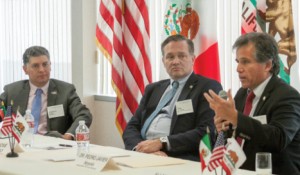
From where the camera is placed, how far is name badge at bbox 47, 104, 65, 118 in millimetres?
4883

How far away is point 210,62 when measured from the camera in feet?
16.1

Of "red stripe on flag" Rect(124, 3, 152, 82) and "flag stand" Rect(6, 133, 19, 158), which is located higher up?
"red stripe on flag" Rect(124, 3, 152, 82)

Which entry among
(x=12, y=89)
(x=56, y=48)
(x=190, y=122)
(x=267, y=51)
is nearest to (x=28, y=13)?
(x=56, y=48)

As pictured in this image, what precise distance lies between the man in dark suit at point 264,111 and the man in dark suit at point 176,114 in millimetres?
591

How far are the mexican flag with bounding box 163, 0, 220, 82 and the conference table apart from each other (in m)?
1.67

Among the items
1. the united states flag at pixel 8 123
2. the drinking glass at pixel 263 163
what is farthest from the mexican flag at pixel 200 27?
the drinking glass at pixel 263 163

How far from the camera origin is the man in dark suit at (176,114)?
13.0ft

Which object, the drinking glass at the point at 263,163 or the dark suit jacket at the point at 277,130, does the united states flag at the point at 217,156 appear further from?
the dark suit jacket at the point at 277,130

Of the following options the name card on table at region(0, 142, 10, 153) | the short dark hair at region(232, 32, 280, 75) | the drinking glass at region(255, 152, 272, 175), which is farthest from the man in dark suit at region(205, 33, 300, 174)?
the name card on table at region(0, 142, 10, 153)

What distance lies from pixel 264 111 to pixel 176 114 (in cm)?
96

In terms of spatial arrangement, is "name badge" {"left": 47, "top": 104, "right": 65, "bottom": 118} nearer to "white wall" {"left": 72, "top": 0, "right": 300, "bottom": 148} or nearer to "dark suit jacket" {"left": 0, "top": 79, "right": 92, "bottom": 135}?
"dark suit jacket" {"left": 0, "top": 79, "right": 92, "bottom": 135}

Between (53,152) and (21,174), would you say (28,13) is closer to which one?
(53,152)

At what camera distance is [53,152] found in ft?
11.5

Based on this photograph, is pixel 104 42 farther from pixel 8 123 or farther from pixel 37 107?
pixel 8 123
